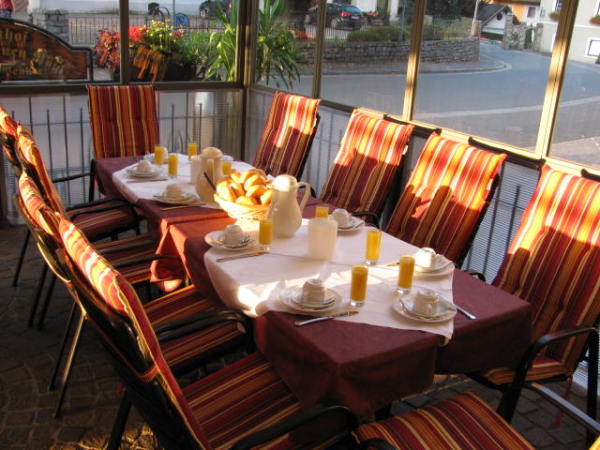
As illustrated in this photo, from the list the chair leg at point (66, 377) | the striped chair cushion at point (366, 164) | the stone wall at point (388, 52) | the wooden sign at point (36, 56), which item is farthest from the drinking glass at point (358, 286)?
the wooden sign at point (36, 56)

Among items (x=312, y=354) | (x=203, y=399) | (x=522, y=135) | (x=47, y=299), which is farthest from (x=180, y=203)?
(x=522, y=135)

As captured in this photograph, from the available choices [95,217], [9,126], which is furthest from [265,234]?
[9,126]

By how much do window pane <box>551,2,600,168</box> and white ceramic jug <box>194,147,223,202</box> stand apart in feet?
5.74

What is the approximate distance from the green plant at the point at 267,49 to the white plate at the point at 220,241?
108 inches

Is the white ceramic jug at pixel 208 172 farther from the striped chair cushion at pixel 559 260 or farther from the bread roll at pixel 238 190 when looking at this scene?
the striped chair cushion at pixel 559 260

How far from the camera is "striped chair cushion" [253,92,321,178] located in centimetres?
429

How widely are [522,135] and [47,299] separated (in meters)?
2.63

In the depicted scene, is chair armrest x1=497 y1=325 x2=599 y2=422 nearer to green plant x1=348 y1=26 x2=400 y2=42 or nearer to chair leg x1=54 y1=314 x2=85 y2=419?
chair leg x1=54 y1=314 x2=85 y2=419

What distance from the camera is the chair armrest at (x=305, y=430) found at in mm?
1664

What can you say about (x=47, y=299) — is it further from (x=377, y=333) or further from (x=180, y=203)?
(x=377, y=333)

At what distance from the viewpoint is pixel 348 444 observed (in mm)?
1887

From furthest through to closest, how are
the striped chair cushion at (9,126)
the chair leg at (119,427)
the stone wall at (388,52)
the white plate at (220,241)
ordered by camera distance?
the stone wall at (388,52), the striped chair cushion at (9,126), the white plate at (220,241), the chair leg at (119,427)

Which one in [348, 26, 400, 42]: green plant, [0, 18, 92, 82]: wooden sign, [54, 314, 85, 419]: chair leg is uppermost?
[348, 26, 400, 42]: green plant

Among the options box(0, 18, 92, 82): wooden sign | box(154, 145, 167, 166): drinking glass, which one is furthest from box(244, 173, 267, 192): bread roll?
box(0, 18, 92, 82): wooden sign
